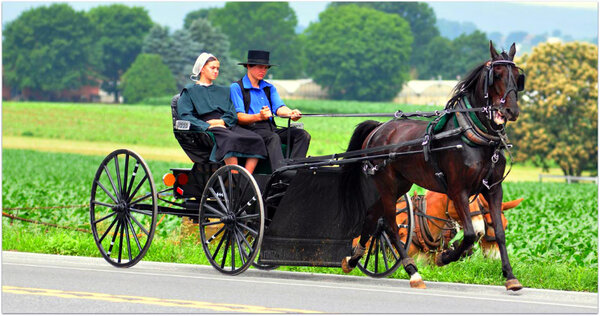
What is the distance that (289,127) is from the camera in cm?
1076

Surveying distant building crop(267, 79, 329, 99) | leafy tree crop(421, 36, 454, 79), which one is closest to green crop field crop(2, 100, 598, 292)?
distant building crop(267, 79, 329, 99)

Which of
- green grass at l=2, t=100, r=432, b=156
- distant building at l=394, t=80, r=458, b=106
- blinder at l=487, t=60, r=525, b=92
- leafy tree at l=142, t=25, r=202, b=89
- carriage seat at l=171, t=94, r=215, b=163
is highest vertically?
leafy tree at l=142, t=25, r=202, b=89

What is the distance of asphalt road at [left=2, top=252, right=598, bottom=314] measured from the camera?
8.26m

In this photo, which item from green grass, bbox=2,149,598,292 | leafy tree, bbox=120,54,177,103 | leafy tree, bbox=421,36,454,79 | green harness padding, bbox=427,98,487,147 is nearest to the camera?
green harness padding, bbox=427,98,487,147

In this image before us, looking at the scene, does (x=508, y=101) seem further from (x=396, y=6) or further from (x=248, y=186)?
(x=396, y=6)

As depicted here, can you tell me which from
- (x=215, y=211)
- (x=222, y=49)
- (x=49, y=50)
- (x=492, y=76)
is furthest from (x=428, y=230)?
(x=49, y=50)

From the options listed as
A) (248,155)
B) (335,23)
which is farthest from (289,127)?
(335,23)

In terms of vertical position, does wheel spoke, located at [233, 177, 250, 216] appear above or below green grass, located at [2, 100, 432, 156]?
above

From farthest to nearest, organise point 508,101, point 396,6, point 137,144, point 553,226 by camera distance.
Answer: point 396,6 < point 137,144 < point 553,226 < point 508,101

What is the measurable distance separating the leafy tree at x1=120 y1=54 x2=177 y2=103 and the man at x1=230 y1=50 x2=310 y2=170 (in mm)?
86499

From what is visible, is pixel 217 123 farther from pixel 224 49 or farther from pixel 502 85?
pixel 224 49

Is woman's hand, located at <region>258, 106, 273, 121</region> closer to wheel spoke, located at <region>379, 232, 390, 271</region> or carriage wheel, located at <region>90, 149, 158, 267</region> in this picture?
carriage wheel, located at <region>90, 149, 158, 267</region>

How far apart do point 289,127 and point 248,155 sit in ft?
1.73

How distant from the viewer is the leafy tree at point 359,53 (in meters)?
112
